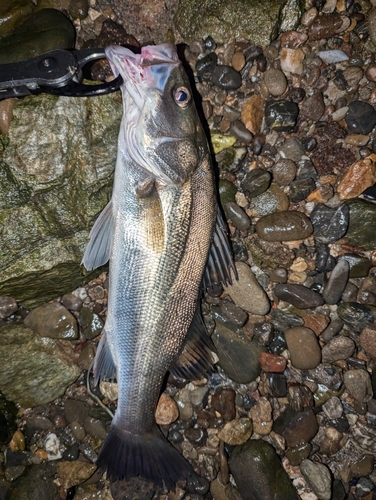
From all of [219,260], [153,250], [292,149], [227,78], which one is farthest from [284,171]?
[153,250]

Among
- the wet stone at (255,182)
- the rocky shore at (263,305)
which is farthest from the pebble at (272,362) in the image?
the wet stone at (255,182)

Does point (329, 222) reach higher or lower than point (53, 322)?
higher

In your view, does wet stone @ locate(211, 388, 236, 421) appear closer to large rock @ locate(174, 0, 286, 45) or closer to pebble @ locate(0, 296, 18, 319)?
pebble @ locate(0, 296, 18, 319)

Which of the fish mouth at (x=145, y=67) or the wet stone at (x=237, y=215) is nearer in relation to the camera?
the fish mouth at (x=145, y=67)

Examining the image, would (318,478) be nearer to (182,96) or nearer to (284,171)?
(284,171)

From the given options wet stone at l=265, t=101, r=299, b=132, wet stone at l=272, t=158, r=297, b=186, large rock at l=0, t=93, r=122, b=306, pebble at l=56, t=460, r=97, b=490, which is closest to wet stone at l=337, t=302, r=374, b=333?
wet stone at l=272, t=158, r=297, b=186

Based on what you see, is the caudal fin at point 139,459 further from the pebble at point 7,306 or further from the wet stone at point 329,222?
the wet stone at point 329,222
